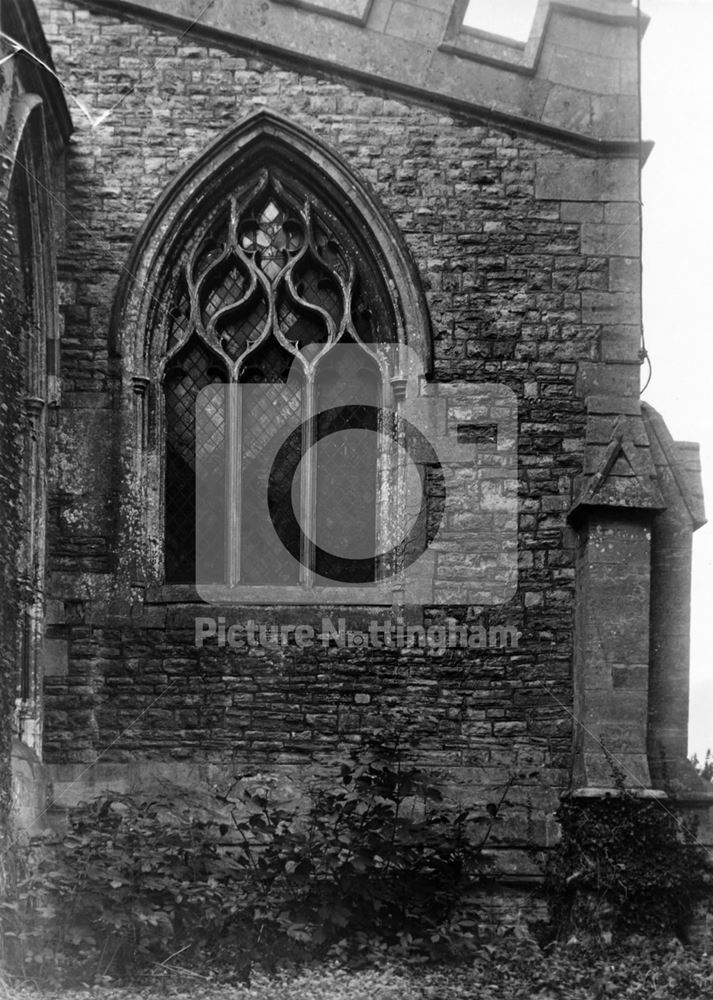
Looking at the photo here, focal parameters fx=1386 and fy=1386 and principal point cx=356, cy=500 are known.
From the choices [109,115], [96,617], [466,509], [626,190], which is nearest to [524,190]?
[626,190]

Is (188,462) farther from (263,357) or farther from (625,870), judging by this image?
(625,870)

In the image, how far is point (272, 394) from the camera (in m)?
9.24

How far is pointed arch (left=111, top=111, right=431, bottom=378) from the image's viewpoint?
9.02 m

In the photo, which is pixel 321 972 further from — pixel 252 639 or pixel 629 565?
pixel 629 565

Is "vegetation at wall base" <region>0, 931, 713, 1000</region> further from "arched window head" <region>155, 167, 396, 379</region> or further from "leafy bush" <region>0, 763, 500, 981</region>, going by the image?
"arched window head" <region>155, 167, 396, 379</region>

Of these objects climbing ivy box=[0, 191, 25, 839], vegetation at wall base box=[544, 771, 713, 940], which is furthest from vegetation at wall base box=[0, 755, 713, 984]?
climbing ivy box=[0, 191, 25, 839]

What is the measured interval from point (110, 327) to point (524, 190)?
113 inches

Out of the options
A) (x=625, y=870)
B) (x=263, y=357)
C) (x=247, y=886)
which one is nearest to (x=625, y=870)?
(x=625, y=870)

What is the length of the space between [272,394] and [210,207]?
131 centimetres

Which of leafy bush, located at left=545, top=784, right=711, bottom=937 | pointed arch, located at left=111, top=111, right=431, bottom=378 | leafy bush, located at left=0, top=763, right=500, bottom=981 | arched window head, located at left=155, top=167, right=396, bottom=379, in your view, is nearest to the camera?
leafy bush, located at left=0, top=763, right=500, bottom=981

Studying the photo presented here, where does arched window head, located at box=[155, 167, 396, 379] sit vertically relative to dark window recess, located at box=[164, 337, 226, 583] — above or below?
above

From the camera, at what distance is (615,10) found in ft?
30.2

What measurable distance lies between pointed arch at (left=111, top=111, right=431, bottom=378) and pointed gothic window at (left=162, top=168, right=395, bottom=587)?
8 cm

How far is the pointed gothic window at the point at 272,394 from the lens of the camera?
911 cm
